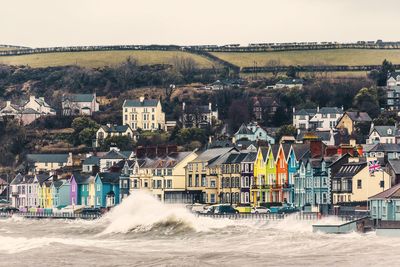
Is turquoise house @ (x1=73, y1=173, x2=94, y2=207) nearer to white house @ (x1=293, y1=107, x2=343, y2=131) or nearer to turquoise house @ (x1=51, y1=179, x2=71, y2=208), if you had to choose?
turquoise house @ (x1=51, y1=179, x2=71, y2=208)

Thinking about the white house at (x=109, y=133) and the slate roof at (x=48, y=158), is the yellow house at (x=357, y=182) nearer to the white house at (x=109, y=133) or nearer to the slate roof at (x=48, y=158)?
the slate roof at (x=48, y=158)

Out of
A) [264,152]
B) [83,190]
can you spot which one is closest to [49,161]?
[83,190]

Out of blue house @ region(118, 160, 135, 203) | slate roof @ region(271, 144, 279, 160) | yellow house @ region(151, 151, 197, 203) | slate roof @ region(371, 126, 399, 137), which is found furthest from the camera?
slate roof @ region(371, 126, 399, 137)

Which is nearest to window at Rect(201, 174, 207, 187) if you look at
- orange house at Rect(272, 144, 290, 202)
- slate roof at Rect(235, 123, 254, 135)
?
orange house at Rect(272, 144, 290, 202)

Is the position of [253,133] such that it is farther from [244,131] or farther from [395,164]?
[395,164]

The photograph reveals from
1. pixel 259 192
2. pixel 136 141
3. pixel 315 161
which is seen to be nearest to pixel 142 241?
pixel 315 161

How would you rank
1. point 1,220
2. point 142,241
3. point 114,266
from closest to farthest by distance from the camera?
point 114,266 → point 142,241 → point 1,220

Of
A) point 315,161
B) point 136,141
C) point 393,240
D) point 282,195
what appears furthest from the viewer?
point 136,141

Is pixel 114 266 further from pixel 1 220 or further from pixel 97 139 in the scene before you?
pixel 97 139
